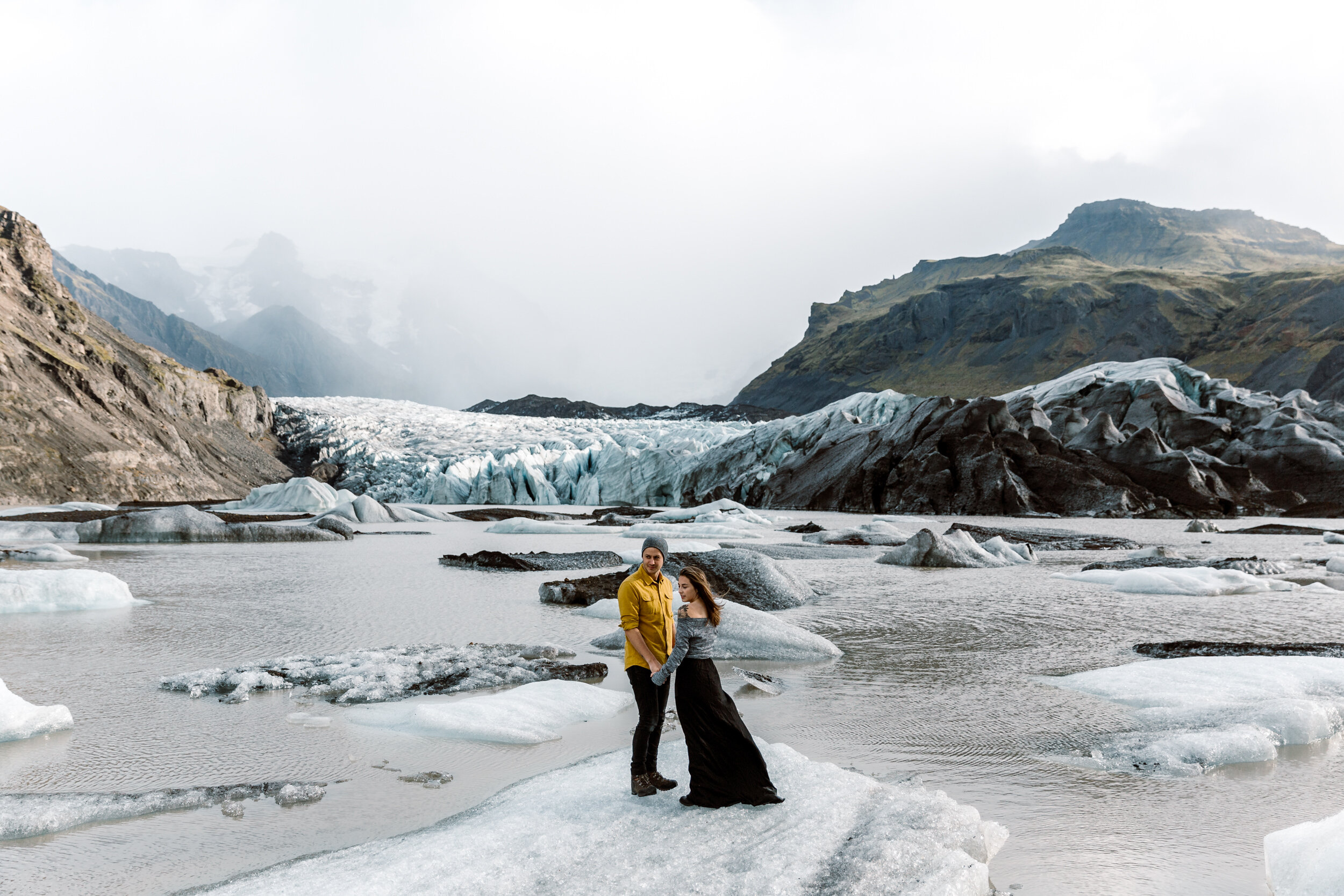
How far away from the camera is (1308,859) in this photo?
3.03 meters

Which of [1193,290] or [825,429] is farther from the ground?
[1193,290]

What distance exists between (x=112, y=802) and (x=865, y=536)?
63.9 ft

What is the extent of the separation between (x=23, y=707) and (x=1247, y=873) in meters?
6.92

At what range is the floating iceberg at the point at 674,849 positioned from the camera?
307cm

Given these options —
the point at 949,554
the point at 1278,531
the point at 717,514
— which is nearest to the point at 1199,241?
the point at 1278,531

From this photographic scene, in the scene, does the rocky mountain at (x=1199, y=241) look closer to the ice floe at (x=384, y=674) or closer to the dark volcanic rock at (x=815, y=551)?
the dark volcanic rock at (x=815, y=551)

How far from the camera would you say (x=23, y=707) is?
512 cm

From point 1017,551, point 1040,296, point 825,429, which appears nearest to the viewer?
point 1017,551

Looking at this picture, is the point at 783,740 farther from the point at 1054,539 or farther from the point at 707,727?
the point at 1054,539

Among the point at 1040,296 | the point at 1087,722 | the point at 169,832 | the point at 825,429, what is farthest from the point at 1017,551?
the point at 1040,296

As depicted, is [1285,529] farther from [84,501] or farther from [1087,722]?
[84,501]

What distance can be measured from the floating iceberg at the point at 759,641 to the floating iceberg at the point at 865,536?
43.9 ft

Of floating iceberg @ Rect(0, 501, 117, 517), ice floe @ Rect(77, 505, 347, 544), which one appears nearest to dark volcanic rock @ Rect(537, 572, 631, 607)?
ice floe @ Rect(77, 505, 347, 544)

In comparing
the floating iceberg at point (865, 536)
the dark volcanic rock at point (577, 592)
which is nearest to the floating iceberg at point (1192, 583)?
the floating iceberg at point (865, 536)
